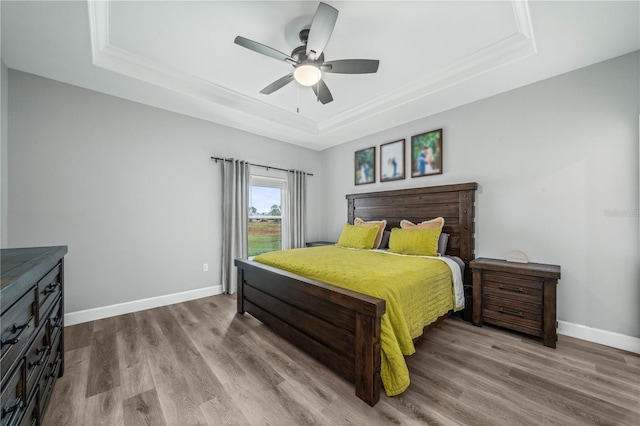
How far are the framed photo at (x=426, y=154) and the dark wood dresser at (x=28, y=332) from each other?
3.80m

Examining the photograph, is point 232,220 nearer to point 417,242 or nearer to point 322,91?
point 322,91

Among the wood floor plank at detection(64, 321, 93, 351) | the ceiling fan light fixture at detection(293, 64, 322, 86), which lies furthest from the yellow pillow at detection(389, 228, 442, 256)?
the wood floor plank at detection(64, 321, 93, 351)

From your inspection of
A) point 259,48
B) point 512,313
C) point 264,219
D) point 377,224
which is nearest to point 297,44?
point 259,48

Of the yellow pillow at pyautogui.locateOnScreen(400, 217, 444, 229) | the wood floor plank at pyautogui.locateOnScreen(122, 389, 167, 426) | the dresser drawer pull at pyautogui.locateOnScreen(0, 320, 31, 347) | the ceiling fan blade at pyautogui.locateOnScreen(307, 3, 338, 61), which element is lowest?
the wood floor plank at pyautogui.locateOnScreen(122, 389, 167, 426)

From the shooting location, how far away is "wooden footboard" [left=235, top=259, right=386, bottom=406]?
1550 mm

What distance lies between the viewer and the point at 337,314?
5.84 feet

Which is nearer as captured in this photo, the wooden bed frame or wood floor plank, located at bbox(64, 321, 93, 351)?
the wooden bed frame

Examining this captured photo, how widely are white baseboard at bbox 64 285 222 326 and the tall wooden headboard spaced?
2.74 meters

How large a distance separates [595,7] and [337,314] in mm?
2842

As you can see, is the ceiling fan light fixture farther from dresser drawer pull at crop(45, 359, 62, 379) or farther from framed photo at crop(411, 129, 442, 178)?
dresser drawer pull at crop(45, 359, 62, 379)

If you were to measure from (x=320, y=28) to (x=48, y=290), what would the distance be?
2.36m

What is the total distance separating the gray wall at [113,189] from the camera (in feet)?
8.30

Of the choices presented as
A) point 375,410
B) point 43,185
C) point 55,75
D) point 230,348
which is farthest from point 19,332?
point 55,75

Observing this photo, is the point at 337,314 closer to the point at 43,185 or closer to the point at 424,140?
the point at 424,140
